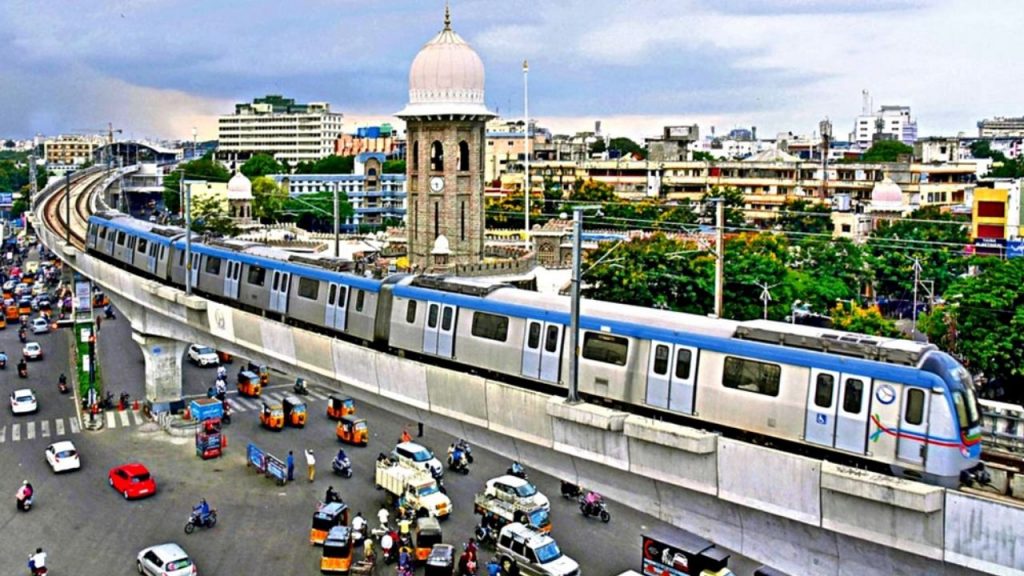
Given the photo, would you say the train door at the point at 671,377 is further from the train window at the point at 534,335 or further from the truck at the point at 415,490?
the truck at the point at 415,490

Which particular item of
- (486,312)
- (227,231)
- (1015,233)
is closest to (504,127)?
(227,231)

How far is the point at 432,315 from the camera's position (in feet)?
86.3

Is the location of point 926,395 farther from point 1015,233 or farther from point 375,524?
point 1015,233

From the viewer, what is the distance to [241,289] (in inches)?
1438

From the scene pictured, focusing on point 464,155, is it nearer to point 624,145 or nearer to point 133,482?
point 133,482

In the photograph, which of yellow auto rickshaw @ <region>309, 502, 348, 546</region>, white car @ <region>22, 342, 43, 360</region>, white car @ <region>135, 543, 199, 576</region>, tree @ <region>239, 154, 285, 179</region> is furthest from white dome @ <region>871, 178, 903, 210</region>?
tree @ <region>239, 154, 285, 179</region>

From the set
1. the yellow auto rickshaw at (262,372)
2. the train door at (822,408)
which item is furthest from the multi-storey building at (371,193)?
the train door at (822,408)

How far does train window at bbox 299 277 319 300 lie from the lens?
104 feet

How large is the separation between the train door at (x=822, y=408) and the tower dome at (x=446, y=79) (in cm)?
4074

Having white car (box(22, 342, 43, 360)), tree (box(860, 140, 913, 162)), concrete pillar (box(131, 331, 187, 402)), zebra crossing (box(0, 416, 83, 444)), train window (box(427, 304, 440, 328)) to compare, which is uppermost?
tree (box(860, 140, 913, 162))

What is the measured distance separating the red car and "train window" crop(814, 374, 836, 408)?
1041 inches

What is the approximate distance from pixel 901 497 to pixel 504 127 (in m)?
153

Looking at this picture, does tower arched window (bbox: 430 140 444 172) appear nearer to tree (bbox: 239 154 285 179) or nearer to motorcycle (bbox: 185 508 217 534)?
motorcycle (bbox: 185 508 217 534)

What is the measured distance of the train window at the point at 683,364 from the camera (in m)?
20.0
